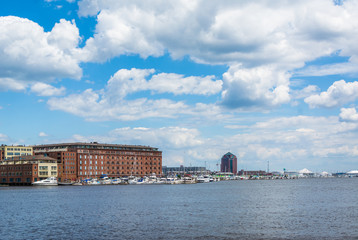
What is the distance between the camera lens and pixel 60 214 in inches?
3287

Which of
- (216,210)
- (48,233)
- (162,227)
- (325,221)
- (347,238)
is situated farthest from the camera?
(216,210)

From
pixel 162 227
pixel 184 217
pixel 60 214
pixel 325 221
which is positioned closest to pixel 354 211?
pixel 325 221

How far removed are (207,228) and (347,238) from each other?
1879cm

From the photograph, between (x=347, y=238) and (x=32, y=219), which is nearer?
(x=347, y=238)

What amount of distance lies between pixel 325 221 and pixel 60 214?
158 feet

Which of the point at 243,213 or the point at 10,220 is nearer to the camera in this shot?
the point at 10,220

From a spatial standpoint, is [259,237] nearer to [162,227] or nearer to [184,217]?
[162,227]

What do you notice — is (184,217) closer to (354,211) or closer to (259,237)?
(259,237)

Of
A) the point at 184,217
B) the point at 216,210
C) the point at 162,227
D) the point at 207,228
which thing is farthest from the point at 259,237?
the point at 216,210

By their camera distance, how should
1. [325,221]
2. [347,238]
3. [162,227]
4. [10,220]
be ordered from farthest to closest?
[10,220]
[325,221]
[162,227]
[347,238]

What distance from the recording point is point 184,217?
76250mm

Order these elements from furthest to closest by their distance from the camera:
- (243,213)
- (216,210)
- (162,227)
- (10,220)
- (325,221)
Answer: (216,210)
(243,213)
(10,220)
(325,221)
(162,227)

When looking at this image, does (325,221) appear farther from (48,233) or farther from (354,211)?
(48,233)

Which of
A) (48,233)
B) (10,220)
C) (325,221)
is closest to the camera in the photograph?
(48,233)
